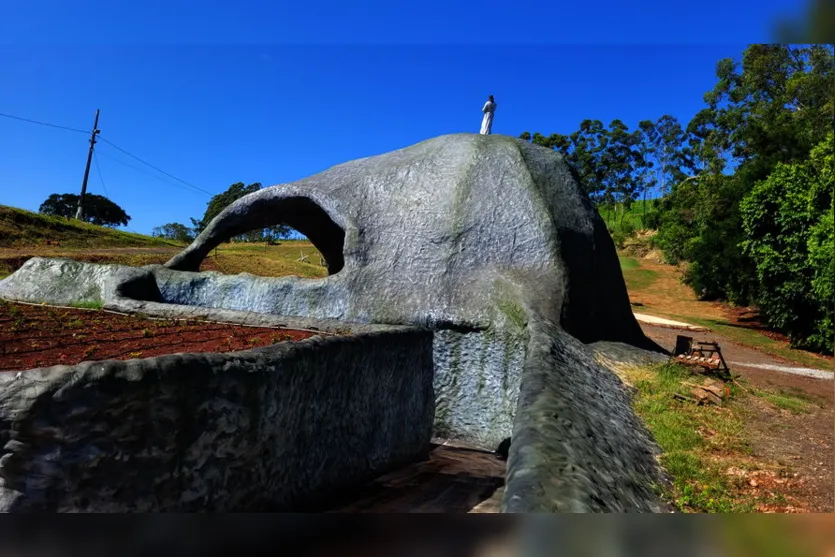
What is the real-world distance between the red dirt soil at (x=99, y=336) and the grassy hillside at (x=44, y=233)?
12300 millimetres

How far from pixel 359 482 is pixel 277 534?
3868mm

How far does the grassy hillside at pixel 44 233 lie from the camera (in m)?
17.1

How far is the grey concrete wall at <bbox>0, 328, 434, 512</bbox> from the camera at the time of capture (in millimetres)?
2619

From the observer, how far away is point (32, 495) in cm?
258

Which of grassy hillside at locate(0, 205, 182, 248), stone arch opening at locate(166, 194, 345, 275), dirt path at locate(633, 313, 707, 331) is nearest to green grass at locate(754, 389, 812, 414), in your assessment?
stone arch opening at locate(166, 194, 345, 275)

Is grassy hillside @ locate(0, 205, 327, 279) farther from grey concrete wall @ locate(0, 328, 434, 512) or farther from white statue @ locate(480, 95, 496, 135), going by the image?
grey concrete wall @ locate(0, 328, 434, 512)

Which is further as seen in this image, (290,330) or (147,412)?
(290,330)

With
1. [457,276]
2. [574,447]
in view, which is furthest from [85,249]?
[574,447]

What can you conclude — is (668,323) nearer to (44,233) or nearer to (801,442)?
(801,442)

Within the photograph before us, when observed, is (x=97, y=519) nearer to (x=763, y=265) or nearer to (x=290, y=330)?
(x=290, y=330)

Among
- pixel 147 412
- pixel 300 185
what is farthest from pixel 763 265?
pixel 147 412

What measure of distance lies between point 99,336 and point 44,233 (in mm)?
16366

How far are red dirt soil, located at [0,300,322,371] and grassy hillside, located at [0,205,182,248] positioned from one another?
1230 centimetres

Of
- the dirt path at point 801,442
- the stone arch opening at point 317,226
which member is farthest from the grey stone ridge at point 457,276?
the dirt path at point 801,442
